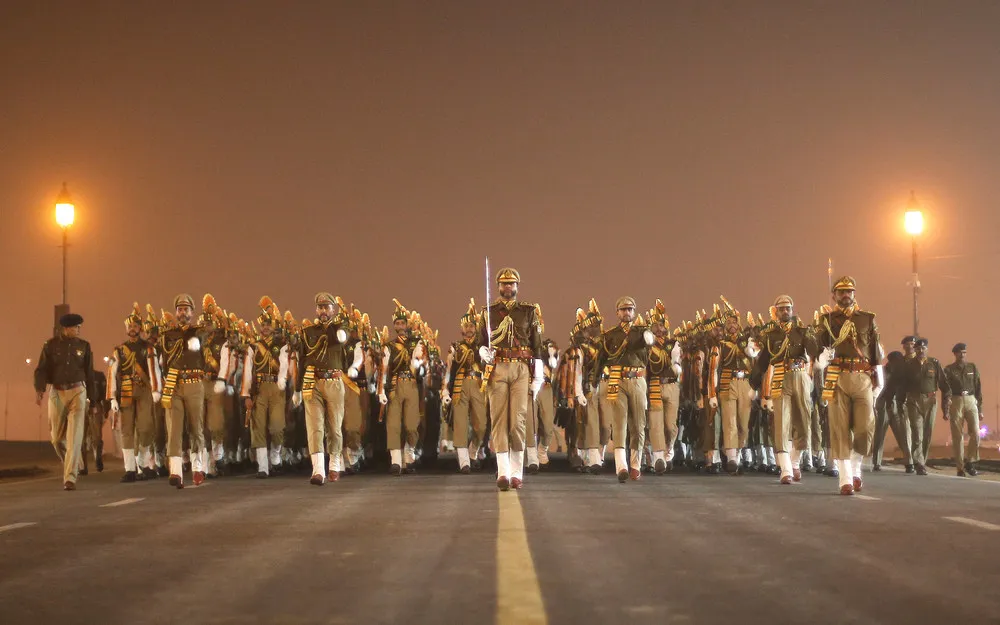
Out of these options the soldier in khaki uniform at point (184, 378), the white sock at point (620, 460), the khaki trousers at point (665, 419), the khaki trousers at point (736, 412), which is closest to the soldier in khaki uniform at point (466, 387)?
the khaki trousers at point (665, 419)

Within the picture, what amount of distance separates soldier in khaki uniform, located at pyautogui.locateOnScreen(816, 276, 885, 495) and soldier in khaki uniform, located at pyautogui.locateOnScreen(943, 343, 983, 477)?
23.4 ft

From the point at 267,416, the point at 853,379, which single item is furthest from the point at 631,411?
the point at 267,416

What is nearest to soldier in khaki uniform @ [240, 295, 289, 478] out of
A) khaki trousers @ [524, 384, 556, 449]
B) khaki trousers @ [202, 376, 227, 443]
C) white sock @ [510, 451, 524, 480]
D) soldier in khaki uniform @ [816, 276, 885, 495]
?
khaki trousers @ [202, 376, 227, 443]

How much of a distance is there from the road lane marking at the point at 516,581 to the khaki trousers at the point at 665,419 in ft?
33.3

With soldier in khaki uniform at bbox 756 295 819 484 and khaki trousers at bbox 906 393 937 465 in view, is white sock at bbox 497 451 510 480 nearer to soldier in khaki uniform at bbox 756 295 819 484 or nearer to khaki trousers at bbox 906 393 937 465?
soldier in khaki uniform at bbox 756 295 819 484

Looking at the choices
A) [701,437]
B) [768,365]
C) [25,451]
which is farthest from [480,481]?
[25,451]

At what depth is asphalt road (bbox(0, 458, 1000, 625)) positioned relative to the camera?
538 centimetres

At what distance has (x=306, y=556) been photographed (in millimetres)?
7277

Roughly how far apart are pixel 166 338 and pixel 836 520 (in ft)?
34.6

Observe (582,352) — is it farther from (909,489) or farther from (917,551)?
(917,551)

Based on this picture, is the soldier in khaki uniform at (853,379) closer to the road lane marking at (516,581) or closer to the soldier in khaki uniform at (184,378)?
the road lane marking at (516,581)

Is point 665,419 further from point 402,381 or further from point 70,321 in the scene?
point 70,321

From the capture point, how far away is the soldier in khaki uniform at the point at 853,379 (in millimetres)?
13617

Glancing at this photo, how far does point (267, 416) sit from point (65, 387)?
405 cm
